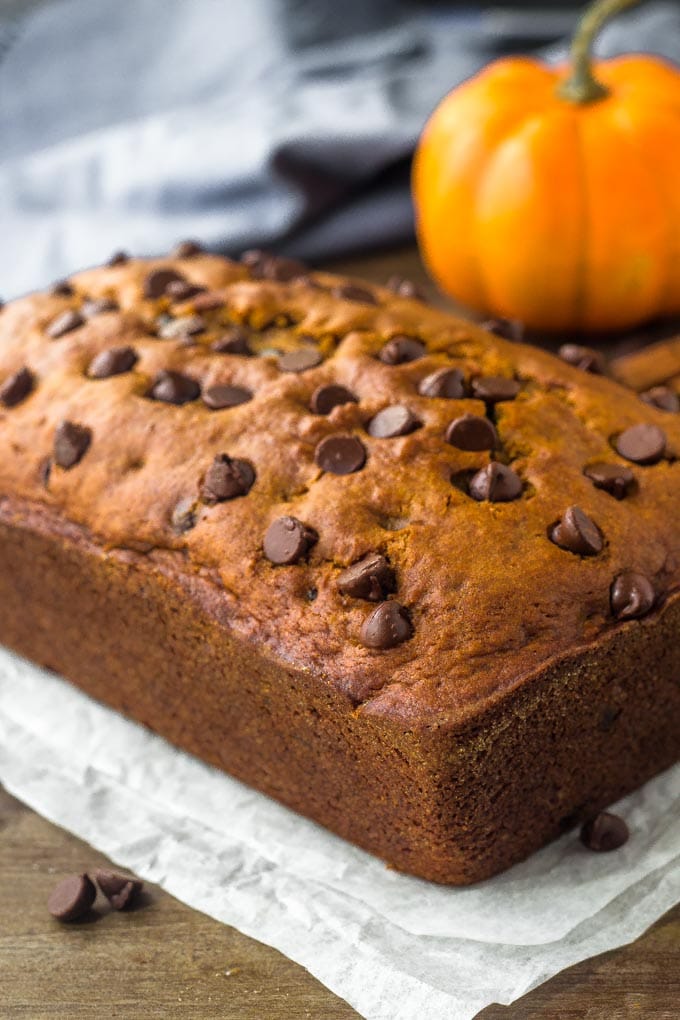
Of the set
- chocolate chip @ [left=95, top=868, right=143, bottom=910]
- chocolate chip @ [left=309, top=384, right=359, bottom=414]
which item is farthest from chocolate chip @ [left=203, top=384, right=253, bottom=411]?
chocolate chip @ [left=95, top=868, right=143, bottom=910]

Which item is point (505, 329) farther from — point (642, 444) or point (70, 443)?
point (70, 443)

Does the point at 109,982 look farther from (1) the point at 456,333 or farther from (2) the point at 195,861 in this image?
(1) the point at 456,333

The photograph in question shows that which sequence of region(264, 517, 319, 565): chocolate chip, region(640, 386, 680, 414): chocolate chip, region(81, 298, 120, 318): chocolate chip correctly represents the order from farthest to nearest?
1. region(81, 298, 120, 318): chocolate chip
2. region(640, 386, 680, 414): chocolate chip
3. region(264, 517, 319, 565): chocolate chip

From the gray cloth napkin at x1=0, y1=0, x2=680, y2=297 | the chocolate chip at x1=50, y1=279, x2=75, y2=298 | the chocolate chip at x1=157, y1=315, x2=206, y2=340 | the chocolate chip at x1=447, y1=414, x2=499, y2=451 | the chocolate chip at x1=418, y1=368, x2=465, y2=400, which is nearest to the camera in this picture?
the chocolate chip at x1=447, y1=414, x2=499, y2=451

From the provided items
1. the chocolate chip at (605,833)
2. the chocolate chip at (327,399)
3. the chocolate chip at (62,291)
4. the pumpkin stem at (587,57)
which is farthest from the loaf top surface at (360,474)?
the pumpkin stem at (587,57)

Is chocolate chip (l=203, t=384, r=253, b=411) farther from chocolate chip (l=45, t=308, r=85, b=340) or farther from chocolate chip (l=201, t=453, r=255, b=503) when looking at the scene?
chocolate chip (l=45, t=308, r=85, b=340)

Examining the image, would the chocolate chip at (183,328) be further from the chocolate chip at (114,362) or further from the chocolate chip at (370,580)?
the chocolate chip at (370,580)

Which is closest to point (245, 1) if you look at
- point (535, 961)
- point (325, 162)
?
point (325, 162)
